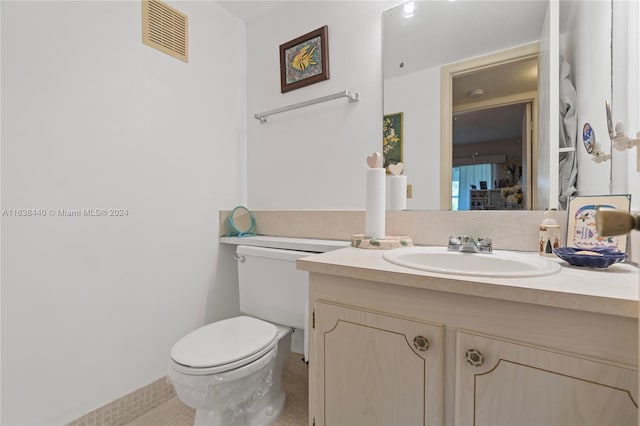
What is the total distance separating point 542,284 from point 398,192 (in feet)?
2.54

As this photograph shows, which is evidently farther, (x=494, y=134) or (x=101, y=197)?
(x=101, y=197)

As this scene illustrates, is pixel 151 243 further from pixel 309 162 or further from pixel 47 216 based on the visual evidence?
pixel 309 162

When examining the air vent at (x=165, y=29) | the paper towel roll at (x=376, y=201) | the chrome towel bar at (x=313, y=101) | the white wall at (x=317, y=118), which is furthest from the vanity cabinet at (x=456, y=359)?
the air vent at (x=165, y=29)

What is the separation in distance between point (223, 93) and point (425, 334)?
1.72 m

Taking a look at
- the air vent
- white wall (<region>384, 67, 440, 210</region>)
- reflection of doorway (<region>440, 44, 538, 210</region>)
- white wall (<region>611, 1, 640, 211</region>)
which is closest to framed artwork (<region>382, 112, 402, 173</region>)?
white wall (<region>384, 67, 440, 210</region>)

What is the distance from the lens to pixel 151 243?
A: 144 centimetres

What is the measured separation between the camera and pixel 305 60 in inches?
64.6

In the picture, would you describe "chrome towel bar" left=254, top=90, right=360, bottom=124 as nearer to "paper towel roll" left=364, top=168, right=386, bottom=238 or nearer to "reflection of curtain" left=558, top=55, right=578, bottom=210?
"paper towel roll" left=364, top=168, right=386, bottom=238

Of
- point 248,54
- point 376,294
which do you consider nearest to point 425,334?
point 376,294

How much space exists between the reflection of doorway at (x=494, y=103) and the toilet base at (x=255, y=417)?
3.97ft

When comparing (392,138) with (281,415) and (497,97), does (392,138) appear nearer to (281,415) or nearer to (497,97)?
(497,97)

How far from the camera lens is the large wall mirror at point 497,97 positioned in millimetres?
1006

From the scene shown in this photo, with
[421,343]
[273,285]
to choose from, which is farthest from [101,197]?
[421,343]

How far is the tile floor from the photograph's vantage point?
134 centimetres
